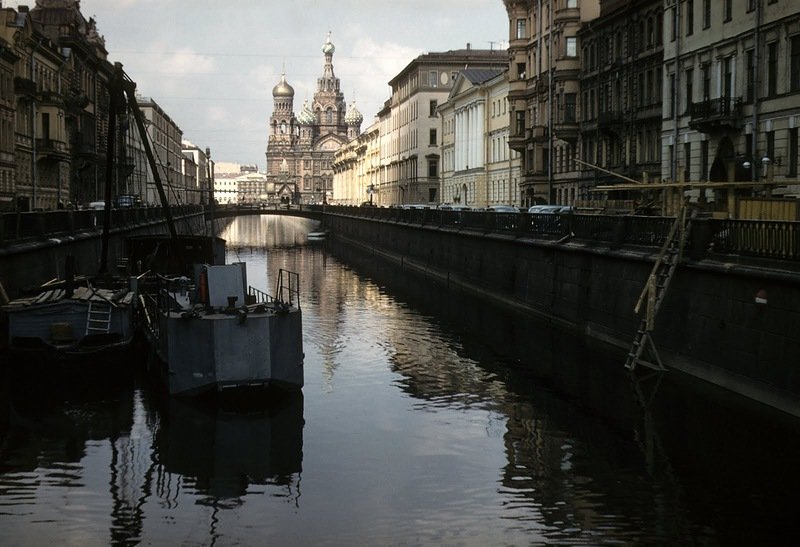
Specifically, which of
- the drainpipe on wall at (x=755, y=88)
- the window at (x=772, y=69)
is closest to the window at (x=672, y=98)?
the drainpipe on wall at (x=755, y=88)

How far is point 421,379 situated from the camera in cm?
3303

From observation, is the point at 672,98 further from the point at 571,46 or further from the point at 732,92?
the point at 571,46

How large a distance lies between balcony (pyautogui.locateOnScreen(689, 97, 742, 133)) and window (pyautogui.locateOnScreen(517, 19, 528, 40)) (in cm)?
3771

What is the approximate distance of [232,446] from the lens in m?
24.7

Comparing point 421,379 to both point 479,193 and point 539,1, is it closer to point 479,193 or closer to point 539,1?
point 539,1

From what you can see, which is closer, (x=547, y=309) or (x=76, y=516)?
(x=76, y=516)

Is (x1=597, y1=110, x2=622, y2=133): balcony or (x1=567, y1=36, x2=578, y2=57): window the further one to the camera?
(x1=567, y1=36, x2=578, y2=57): window

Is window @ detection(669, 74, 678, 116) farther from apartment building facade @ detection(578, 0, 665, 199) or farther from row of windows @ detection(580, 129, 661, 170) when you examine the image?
row of windows @ detection(580, 129, 661, 170)

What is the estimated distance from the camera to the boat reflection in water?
2183cm

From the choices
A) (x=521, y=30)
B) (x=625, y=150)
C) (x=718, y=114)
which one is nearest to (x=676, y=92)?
(x=718, y=114)

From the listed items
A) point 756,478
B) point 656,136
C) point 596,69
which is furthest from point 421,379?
point 596,69

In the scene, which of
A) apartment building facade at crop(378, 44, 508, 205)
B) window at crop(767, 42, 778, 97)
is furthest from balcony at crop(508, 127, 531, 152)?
apartment building facade at crop(378, 44, 508, 205)

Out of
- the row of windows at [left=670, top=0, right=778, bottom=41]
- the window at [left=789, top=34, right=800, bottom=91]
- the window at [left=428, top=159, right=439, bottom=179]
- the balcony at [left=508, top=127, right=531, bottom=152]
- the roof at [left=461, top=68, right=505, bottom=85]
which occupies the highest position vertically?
the roof at [left=461, top=68, right=505, bottom=85]

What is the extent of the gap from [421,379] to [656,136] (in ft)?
105
